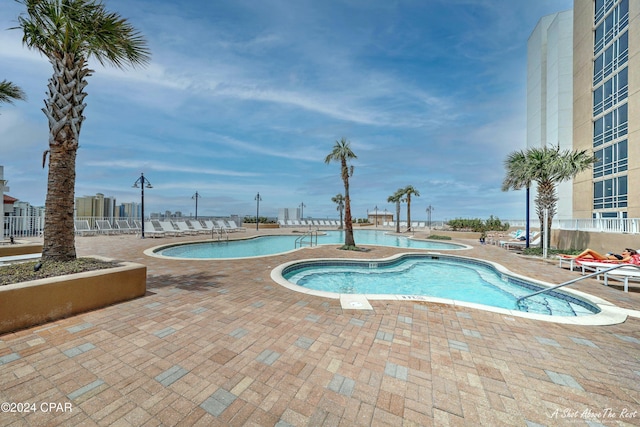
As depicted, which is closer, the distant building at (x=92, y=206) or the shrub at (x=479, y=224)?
the distant building at (x=92, y=206)

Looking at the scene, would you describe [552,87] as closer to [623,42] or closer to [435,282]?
[623,42]

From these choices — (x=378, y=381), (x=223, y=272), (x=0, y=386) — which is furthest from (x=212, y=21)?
(x=378, y=381)

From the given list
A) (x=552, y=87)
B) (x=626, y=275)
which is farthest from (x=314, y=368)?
(x=552, y=87)

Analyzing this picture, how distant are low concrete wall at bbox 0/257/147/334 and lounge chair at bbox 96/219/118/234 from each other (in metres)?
17.2

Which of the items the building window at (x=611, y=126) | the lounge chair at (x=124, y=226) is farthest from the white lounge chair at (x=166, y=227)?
the building window at (x=611, y=126)

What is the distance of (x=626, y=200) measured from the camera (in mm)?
13086

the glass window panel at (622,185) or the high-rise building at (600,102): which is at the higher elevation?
the high-rise building at (600,102)

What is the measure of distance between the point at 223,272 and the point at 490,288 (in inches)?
307

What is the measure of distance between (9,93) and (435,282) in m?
14.1

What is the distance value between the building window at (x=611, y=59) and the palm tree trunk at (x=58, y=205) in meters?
24.8

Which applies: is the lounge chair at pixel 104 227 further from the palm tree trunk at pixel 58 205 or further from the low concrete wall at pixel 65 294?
the low concrete wall at pixel 65 294

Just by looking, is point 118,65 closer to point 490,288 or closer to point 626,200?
point 490,288

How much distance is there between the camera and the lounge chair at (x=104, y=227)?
55.7 feet

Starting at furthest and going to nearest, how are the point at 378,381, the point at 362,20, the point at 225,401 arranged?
the point at 362,20 < the point at 378,381 < the point at 225,401
